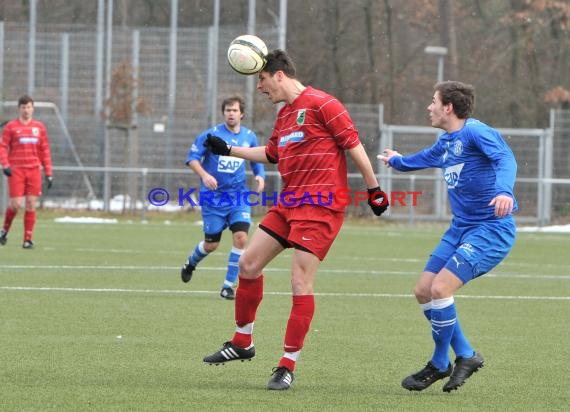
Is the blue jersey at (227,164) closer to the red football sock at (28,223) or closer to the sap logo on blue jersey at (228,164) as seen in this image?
the sap logo on blue jersey at (228,164)

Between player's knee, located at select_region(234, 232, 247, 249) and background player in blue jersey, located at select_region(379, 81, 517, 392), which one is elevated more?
background player in blue jersey, located at select_region(379, 81, 517, 392)

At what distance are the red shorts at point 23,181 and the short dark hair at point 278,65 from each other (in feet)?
36.2

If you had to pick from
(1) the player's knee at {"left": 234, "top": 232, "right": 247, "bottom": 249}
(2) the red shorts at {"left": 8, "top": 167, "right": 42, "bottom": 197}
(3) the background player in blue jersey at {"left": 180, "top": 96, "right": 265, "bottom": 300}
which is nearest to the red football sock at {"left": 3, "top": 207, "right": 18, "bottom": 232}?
(2) the red shorts at {"left": 8, "top": 167, "right": 42, "bottom": 197}

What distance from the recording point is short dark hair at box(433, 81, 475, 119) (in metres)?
7.28

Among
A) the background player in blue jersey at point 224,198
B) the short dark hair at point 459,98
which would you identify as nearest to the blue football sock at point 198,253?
the background player in blue jersey at point 224,198

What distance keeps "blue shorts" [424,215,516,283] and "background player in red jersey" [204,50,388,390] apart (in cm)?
46

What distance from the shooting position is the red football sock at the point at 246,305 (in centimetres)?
745

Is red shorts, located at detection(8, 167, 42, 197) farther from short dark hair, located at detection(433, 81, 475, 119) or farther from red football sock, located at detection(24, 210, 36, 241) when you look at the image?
short dark hair, located at detection(433, 81, 475, 119)

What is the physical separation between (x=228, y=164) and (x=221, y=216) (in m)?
0.55

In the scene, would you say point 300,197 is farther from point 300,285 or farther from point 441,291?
point 441,291

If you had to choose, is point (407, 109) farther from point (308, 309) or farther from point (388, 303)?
point (308, 309)

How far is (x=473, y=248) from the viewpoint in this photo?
278 inches

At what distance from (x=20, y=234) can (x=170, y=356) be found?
13.5m

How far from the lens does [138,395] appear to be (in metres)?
6.57
